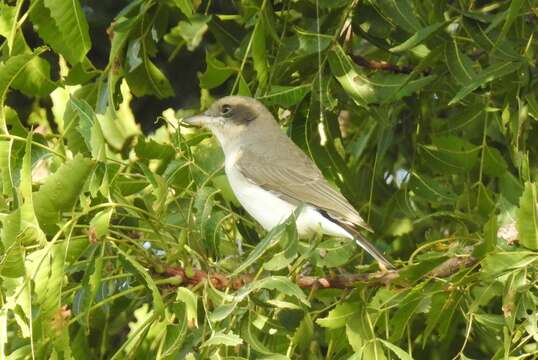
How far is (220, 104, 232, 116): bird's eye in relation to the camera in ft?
15.4

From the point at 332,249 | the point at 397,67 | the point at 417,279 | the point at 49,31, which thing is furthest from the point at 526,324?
the point at 49,31

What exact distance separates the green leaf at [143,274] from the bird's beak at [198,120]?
5.29 feet

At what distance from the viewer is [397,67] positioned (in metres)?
4.07

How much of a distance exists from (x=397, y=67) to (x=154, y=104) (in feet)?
8.27

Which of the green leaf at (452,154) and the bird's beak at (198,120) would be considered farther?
the bird's beak at (198,120)

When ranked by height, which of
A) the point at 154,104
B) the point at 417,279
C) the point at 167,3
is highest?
the point at 167,3

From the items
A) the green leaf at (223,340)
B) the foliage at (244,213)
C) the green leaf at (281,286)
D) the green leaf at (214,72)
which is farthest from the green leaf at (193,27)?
the green leaf at (223,340)

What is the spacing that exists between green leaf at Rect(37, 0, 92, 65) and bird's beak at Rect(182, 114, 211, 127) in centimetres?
102

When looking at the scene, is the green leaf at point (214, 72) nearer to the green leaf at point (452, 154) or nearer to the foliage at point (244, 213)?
the foliage at point (244, 213)

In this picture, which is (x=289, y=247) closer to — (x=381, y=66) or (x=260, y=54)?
(x=260, y=54)

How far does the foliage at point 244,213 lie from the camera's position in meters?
2.82

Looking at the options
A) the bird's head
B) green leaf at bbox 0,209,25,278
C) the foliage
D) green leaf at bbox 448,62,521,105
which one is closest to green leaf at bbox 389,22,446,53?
the foliage

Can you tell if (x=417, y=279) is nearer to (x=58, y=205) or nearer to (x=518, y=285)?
(x=518, y=285)

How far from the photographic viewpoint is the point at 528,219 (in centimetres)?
287
